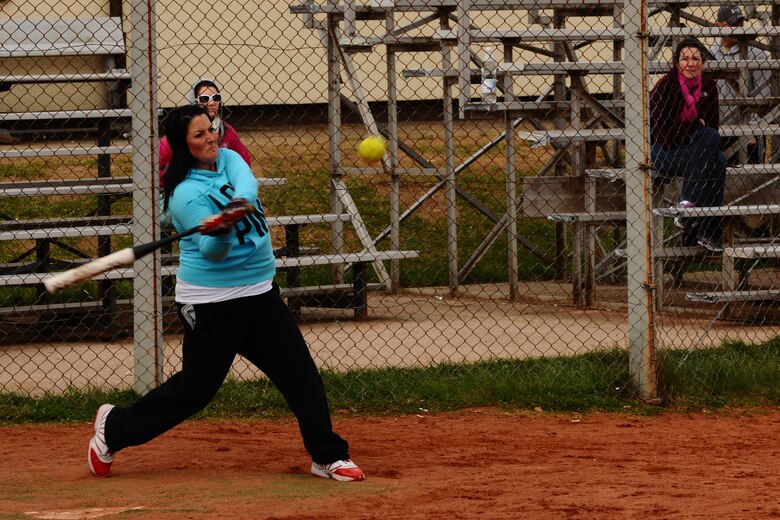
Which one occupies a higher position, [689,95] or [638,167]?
[689,95]

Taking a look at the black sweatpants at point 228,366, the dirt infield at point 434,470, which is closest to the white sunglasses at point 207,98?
the dirt infield at point 434,470

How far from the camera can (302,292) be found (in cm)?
1055

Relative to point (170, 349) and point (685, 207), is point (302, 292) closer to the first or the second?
point (170, 349)

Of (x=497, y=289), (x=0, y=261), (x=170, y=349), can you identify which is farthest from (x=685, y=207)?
(x=0, y=261)

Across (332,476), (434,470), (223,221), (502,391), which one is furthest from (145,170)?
(502,391)

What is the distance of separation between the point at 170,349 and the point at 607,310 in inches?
156

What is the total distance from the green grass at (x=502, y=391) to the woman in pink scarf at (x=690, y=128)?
2.13 m

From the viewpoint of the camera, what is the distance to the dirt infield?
550cm

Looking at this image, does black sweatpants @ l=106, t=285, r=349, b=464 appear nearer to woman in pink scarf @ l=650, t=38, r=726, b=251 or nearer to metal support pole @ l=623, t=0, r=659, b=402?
metal support pole @ l=623, t=0, r=659, b=402

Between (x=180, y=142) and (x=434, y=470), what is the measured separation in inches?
83.3

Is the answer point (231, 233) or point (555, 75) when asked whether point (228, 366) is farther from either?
point (555, 75)

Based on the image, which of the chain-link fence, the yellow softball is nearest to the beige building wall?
the chain-link fence

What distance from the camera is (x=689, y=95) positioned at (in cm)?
1020

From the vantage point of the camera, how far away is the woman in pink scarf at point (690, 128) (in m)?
10.1
